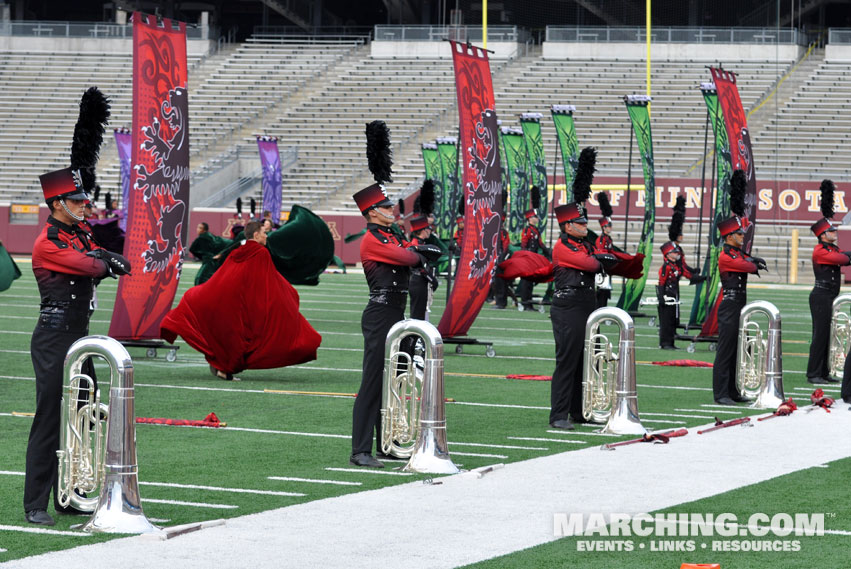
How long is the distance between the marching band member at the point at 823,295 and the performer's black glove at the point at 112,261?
951 cm

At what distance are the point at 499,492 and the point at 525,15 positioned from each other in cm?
4449

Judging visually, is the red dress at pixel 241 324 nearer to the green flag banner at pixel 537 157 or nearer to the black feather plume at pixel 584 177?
the black feather plume at pixel 584 177

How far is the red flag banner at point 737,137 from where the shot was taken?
64.0 ft

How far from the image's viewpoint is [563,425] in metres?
11.7

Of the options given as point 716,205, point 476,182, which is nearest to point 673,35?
point 716,205

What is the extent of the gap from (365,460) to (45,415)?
8.02 feet

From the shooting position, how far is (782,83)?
45406 mm

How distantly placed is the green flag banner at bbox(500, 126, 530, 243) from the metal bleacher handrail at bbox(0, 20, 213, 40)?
27296 mm

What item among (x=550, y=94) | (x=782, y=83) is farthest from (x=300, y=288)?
(x=782, y=83)

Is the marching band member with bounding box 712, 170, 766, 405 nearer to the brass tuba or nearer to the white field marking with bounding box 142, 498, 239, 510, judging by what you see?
the brass tuba

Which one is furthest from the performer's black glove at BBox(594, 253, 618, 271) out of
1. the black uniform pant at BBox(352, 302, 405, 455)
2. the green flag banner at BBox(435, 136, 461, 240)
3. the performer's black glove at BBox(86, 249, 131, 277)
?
the green flag banner at BBox(435, 136, 461, 240)

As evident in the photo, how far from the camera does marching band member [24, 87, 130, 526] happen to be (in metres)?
7.73

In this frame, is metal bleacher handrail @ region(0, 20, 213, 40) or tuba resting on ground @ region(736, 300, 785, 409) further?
metal bleacher handrail @ region(0, 20, 213, 40)

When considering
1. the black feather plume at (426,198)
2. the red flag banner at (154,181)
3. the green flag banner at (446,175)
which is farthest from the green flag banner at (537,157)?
the red flag banner at (154,181)
